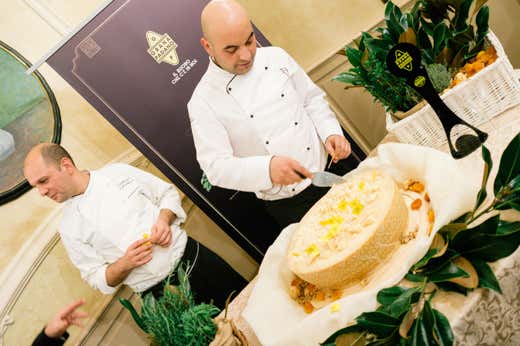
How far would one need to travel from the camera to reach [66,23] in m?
2.66

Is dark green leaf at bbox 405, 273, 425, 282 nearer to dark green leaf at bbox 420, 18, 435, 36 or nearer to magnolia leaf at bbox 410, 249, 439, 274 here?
magnolia leaf at bbox 410, 249, 439, 274

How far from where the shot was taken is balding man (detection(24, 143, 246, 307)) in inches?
77.3

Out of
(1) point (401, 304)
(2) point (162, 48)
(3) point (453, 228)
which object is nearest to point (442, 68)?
(3) point (453, 228)

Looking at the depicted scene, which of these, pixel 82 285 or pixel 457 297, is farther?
pixel 82 285

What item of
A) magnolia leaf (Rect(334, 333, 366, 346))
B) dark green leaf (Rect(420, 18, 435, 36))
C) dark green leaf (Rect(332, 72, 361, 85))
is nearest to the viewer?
magnolia leaf (Rect(334, 333, 366, 346))

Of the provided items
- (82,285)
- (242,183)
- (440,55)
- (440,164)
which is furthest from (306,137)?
(82,285)

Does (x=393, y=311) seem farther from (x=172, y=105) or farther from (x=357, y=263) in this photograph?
(x=172, y=105)

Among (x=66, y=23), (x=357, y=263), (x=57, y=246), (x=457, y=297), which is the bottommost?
(x=457, y=297)

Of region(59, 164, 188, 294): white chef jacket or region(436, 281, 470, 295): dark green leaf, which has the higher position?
region(59, 164, 188, 294): white chef jacket

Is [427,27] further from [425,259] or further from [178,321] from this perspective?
[178,321]

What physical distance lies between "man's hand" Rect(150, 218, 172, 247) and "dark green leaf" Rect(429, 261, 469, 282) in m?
1.35

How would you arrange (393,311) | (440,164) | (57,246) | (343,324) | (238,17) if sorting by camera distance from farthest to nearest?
(57,246) < (238,17) < (440,164) < (343,324) < (393,311)

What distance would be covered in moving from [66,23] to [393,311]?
8.72 ft

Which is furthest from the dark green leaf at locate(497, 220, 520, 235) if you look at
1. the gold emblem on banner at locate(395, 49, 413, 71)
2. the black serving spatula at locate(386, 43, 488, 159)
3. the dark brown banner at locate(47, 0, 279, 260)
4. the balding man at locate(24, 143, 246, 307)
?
the dark brown banner at locate(47, 0, 279, 260)
